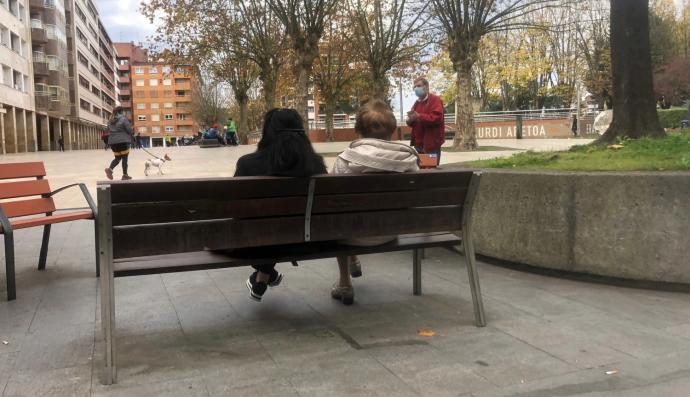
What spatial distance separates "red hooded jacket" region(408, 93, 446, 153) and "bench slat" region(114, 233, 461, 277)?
4.12 m

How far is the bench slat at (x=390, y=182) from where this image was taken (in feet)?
10.8

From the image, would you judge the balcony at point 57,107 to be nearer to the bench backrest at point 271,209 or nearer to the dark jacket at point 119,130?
the dark jacket at point 119,130

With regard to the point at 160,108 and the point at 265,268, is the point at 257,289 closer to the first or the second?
the point at 265,268

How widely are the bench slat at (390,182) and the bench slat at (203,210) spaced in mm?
172

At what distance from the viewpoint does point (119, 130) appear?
1336cm

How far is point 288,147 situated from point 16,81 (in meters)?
52.4

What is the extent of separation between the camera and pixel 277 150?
322 centimetres

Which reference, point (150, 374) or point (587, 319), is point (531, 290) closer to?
point (587, 319)

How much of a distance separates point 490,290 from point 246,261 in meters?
2.15

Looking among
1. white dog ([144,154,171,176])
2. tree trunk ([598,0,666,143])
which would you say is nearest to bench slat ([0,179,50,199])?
tree trunk ([598,0,666,143])

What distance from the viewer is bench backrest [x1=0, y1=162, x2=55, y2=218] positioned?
15.8 ft

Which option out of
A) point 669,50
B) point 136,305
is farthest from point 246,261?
point 669,50

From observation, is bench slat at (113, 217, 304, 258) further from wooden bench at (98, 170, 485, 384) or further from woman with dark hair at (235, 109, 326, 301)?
woman with dark hair at (235, 109, 326, 301)

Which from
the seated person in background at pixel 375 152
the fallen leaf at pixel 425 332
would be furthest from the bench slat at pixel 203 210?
the fallen leaf at pixel 425 332
